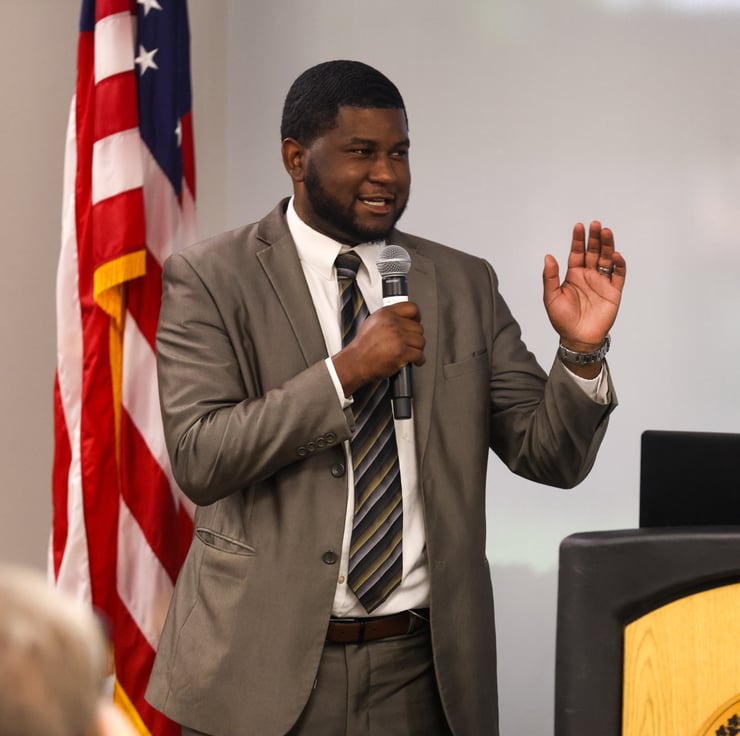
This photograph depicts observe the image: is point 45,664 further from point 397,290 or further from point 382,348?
point 397,290

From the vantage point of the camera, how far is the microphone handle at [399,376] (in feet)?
6.15

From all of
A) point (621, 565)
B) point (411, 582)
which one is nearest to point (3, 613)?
point (621, 565)

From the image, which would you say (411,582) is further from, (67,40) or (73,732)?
(67,40)

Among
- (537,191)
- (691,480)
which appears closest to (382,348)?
(691,480)

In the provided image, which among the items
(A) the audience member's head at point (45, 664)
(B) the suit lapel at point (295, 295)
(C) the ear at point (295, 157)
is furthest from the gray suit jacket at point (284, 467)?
(A) the audience member's head at point (45, 664)

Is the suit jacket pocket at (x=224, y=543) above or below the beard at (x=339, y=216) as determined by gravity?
below

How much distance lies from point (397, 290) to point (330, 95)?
0.41 metres

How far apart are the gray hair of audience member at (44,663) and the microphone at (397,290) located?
1252mm

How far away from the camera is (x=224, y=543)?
1967mm

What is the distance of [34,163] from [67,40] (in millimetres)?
397

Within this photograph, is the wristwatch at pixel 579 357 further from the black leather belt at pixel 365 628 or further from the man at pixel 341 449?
the black leather belt at pixel 365 628

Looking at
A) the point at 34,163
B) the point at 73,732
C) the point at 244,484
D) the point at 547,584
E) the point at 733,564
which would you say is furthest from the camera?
the point at 547,584

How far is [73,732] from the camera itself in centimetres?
61

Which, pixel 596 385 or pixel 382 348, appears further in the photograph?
pixel 596 385
